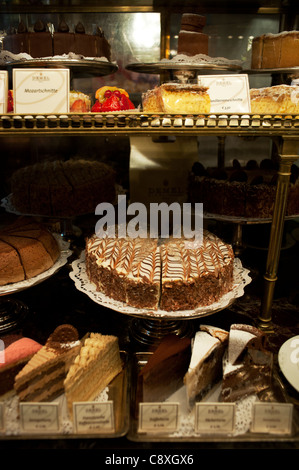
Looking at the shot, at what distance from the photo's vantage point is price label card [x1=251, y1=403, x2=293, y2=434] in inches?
47.3

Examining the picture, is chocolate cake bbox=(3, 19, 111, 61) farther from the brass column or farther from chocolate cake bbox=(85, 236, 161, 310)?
the brass column

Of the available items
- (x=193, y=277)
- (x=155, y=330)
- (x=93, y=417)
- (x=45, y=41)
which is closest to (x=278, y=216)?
(x=193, y=277)

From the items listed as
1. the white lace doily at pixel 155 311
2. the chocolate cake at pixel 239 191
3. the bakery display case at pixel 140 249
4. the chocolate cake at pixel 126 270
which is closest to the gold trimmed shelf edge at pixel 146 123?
the bakery display case at pixel 140 249

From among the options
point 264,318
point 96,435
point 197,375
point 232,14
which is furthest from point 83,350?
point 232,14

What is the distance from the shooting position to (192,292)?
141cm

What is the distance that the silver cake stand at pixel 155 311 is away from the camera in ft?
4.59

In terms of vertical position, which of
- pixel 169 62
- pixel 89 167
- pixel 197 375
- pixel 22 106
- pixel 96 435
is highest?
pixel 169 62

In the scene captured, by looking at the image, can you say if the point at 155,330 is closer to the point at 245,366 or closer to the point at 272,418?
the point at 245,366

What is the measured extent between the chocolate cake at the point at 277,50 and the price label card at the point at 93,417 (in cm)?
153

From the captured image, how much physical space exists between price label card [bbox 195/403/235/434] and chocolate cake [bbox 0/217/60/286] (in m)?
0.87

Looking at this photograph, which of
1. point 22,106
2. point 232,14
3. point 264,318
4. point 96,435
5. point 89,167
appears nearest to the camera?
point 96,435

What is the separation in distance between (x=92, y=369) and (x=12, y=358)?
280 mm
